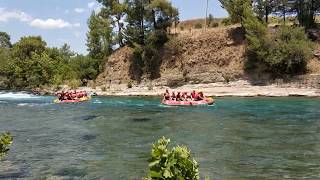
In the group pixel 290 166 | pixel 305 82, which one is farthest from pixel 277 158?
pixel 305 82

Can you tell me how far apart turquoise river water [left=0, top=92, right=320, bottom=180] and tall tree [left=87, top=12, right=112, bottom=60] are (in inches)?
1484

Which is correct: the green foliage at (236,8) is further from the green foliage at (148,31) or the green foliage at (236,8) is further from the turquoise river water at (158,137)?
the turquoise river water at (158,137)

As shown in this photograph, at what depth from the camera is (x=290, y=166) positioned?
60.1ft

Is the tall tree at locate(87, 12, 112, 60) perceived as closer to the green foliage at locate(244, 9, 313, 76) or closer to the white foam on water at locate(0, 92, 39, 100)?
the white foam on water at locate(0, 92, 39, 100)

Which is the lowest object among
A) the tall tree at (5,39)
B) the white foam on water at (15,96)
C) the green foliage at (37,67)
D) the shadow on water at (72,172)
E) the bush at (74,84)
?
the shadow on water at (72,172)

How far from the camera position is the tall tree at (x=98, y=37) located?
3129 inches

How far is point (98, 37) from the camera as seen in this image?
80.8m

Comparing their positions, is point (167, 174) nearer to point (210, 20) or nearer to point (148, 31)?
point (148, 31)

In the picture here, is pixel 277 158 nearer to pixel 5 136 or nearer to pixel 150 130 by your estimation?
pixel 150 130

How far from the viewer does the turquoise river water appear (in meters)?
17.9

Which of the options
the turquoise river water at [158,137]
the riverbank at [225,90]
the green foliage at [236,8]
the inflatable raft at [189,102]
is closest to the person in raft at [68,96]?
the riverbank at [225,90]

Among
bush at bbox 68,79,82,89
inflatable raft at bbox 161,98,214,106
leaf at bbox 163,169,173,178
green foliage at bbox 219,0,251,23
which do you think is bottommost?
inflatable raft at bbox 161,98,214,106

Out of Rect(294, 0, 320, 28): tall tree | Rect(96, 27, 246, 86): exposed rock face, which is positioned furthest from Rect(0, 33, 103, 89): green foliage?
Rect(294, 0, 320, 28): tall tree

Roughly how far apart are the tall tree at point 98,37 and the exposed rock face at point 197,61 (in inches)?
140
